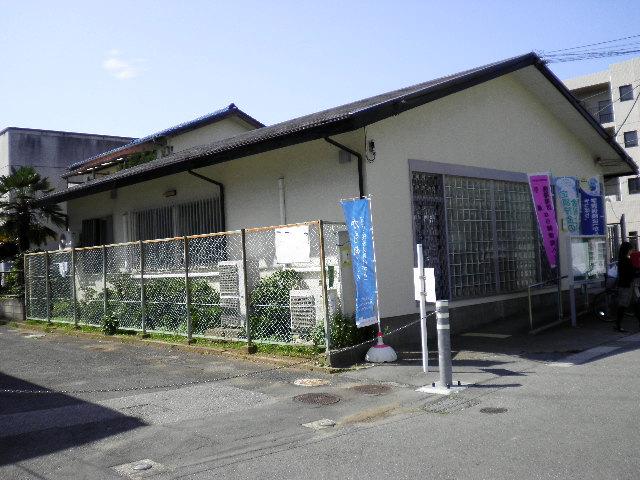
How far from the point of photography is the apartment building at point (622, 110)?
130 ft

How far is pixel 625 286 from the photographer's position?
35.9 feet

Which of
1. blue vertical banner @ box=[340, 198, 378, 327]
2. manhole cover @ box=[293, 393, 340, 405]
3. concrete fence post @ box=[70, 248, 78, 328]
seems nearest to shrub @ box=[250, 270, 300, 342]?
blue vertical banner @ box=[340, 198, 378, 327]

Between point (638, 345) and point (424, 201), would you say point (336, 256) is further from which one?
point (638, 345)

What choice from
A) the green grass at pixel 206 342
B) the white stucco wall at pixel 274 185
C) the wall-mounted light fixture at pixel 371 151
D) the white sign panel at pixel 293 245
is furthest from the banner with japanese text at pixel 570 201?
the green grass at pixel 206 342

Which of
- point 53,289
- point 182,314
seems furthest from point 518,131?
point 53,289

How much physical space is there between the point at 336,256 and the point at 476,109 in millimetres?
5501

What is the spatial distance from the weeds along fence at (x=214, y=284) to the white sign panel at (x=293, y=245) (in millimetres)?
16

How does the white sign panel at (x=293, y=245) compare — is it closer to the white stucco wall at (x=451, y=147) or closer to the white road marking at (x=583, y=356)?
the white stucco wall at (x=451, y=147)

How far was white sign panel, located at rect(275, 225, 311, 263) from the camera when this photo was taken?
369 inches

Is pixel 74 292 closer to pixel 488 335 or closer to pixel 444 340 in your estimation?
pixel 488 335

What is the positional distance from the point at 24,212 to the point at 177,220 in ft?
25.9

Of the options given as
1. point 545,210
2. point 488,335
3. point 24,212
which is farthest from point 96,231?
point 545,210

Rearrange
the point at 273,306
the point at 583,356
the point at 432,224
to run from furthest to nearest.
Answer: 1. the point at 432,224
2. the point at 273,306
3. the point at 583,356

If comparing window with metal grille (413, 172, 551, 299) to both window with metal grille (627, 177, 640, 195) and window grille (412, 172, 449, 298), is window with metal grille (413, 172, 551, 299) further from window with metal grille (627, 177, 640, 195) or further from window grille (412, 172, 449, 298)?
window with metal grille (627, 177, 640, 195)
